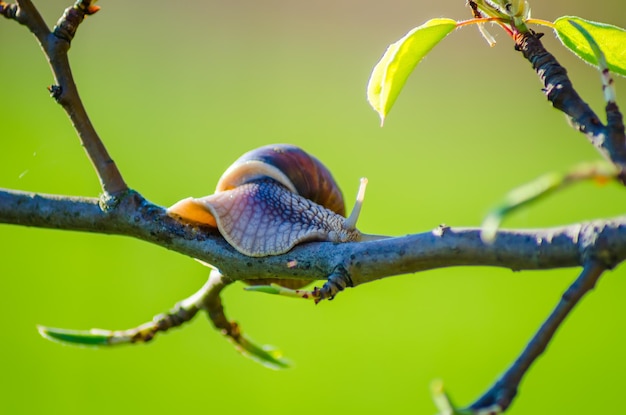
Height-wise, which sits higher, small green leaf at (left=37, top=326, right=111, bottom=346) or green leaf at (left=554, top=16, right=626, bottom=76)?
green leaf at (left=554, top=16, right=626, bottom=76)

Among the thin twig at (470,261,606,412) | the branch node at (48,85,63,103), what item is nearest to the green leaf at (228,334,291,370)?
the branch node at (48,85,63,103)

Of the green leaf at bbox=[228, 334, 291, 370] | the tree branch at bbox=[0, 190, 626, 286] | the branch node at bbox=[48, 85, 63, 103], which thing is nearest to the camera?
the tree branch at bbox=[0, 190, 626, 286]

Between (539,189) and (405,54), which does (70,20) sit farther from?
(539,189)

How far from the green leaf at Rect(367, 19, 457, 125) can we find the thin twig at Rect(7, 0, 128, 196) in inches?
12.0

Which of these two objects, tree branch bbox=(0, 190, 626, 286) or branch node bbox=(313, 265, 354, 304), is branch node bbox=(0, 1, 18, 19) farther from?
branch node bbox=(313, 265, 354, 304)

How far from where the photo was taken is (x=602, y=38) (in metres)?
0.74

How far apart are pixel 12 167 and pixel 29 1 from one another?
14.3ft

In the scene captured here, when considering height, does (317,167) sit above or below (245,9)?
below

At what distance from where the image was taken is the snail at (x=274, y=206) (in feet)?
2.94

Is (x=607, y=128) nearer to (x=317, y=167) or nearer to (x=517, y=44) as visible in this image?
(x=517, y=44)

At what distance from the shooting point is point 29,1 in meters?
0.81

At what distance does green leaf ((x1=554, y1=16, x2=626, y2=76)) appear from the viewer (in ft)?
2.41

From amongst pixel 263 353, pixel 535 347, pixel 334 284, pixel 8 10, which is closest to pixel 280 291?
pixel 334 284

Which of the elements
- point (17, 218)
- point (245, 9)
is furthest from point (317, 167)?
point (245, 9)
